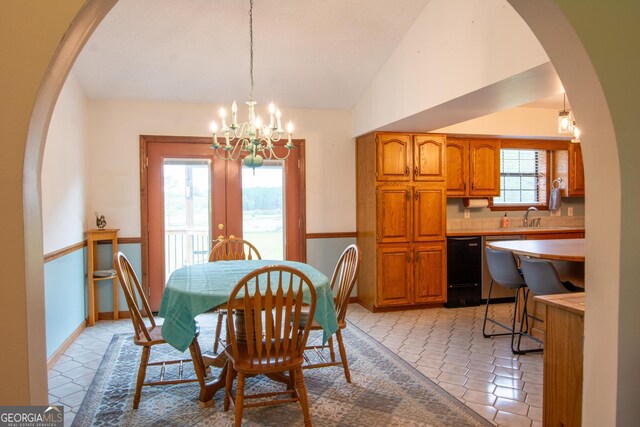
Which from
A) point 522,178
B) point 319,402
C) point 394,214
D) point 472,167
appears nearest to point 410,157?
point 394,214

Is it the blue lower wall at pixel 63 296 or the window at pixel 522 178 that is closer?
the blue lower wall at pixel 63 296

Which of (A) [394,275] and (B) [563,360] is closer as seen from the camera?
(B) [563,360]

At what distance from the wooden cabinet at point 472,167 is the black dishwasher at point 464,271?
27.1 inches

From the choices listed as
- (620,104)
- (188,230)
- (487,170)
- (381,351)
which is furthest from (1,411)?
(487,170)

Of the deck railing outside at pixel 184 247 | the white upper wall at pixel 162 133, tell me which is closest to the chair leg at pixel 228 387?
the deck railing outside at pixel 184 247

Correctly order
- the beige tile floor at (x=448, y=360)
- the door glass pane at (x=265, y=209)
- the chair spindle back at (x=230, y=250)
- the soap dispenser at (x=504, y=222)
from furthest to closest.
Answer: the soap dispenser at (x=504, y=222)
the door glass pane at (x=265, y=209)
the chair spindle back at (x=230, y=250)
the beige tile floor at (x=448, y=360)

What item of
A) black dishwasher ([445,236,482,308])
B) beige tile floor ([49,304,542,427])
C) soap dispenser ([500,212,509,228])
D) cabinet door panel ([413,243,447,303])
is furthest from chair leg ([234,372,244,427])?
soap dispenser ([500,212,509,228])

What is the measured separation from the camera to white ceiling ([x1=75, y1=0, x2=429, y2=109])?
3.69 m

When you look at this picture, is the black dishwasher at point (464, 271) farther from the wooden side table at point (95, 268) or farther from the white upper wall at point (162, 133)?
the wooden side table at point (95, 268)

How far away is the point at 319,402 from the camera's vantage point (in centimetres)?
274

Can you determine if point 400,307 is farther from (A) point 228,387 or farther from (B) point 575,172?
(B) point 575,172

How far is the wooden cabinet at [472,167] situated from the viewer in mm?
5473

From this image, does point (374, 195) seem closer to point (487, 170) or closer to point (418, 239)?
point (418, 239)

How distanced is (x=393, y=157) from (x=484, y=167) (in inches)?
58.3
